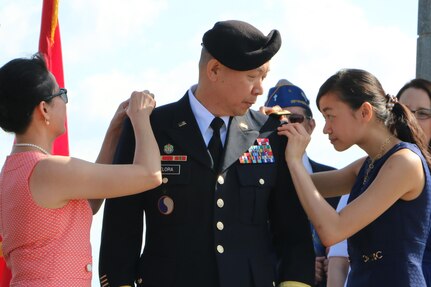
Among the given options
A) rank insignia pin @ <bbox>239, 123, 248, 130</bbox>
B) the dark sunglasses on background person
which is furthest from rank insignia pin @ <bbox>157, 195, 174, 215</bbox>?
the dark sunglasses on background person

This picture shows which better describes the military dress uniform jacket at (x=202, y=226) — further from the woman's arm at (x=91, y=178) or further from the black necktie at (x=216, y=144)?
the woman's arm at (x=91, y=178)

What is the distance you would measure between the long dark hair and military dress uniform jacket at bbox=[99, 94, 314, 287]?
52cm

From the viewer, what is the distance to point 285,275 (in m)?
5.25

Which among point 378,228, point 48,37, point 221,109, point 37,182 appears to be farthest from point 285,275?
point 48,37

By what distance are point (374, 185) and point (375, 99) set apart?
1.48ft

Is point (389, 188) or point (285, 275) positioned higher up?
point (389, 188)

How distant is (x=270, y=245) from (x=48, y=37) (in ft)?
10.1

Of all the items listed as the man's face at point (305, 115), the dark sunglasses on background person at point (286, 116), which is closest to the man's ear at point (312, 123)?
the man's face at point (305, 115)

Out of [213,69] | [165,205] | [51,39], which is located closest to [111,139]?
[165,205]

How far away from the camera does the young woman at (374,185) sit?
5.22 metres

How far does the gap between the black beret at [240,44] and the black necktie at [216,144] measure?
30 cm

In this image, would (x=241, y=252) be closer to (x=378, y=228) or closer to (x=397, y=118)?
(x=378, y=228)

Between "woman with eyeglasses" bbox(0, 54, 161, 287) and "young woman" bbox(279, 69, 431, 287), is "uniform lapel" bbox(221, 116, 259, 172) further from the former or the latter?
"woman with eyeglasses" bbox(0, 54, 161, 287)

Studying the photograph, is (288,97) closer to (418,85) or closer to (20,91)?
(418,85)
